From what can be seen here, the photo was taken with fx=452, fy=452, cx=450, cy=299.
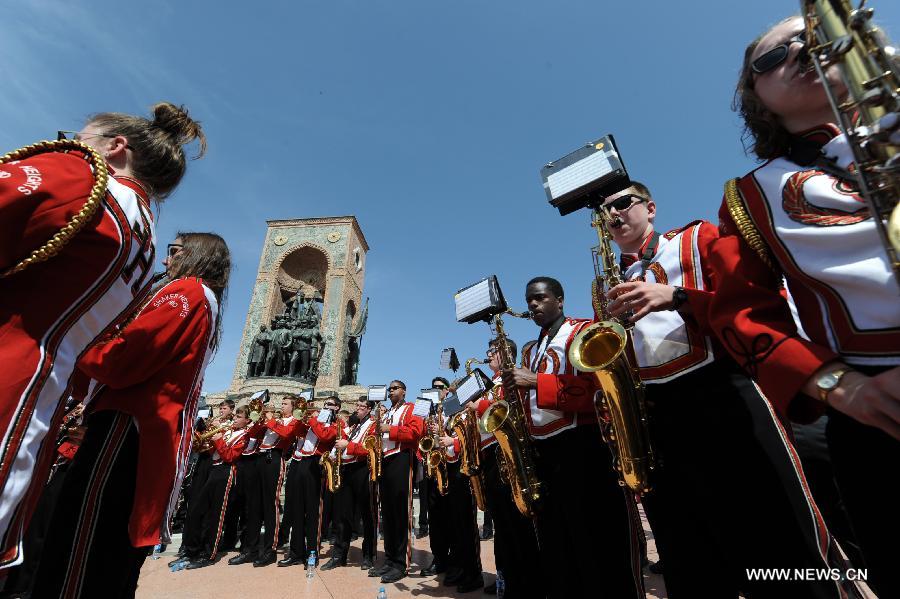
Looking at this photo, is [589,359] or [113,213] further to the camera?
[589,359]

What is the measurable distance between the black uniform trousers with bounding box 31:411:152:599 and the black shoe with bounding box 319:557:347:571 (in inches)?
199

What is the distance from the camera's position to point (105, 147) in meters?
1.94

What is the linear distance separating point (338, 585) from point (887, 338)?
227 inches

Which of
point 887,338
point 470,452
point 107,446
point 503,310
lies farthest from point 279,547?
point 887,338

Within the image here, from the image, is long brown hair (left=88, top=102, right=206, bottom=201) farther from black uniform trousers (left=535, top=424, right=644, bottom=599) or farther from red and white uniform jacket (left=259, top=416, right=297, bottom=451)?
red and white uniform jacket (left=259, top=416, right=297, bottom=451)

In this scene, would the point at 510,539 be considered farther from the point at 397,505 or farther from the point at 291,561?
the point at 291,561

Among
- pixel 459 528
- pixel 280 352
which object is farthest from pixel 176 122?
pixel 280 352

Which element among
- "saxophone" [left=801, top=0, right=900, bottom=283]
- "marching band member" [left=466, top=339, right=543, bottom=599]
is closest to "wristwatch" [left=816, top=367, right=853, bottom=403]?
"saxophone" [left=801, top=0, right=900, bottom=283]

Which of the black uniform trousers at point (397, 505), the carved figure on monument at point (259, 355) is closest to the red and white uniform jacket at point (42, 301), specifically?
the black uniform trousers at point (397, 505)

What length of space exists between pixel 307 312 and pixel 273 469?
15.6 metres

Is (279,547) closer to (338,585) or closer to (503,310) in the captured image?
(338,585)

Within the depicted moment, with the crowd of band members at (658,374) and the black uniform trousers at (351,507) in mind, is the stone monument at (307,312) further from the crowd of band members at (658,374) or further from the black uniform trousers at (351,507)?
the crowd of band members at (658,374)

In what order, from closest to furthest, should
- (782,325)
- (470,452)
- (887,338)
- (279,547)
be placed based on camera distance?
(887,338)
(782,325)
(470,452)
(279,547)

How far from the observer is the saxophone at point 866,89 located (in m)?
0.94
